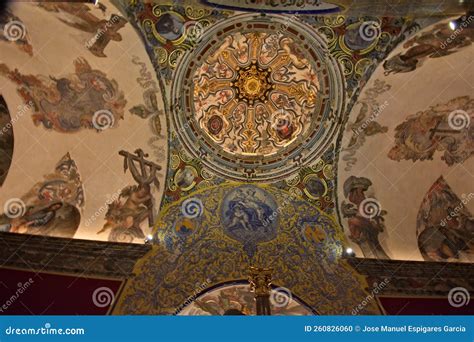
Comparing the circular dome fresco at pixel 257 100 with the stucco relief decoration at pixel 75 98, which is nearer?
the stucco relief decoration at pixel 75 98

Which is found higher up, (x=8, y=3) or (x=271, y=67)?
(x=271, y=67)

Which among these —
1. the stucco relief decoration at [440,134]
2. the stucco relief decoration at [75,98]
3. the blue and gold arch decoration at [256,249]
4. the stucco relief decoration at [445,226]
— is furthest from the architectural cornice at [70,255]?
the stucco relief decoration at [445,226]

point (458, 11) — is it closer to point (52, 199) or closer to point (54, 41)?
point (54, 41)

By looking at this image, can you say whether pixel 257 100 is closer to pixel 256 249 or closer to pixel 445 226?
pixel 256 249

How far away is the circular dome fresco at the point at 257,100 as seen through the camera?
13.6 metres

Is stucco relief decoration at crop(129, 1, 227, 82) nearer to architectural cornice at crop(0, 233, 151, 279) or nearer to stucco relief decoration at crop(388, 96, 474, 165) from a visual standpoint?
architectural cornice at crop(0, 233, 151, 279)

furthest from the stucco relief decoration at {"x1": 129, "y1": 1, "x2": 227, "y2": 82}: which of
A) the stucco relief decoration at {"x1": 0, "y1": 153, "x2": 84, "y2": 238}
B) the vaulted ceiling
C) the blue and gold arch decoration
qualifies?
the blue and gold arch decoration

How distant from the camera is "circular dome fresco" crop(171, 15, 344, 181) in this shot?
44.5ft

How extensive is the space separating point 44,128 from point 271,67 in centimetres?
528

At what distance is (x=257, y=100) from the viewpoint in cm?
1462

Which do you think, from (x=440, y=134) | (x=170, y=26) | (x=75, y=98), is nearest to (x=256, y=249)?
(x=440, y=134)

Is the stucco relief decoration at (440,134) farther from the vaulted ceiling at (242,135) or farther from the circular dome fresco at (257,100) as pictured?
the circular dome fresco at (257,100)

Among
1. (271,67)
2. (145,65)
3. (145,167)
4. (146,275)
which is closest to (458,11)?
(271,67)

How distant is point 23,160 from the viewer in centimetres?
1287
